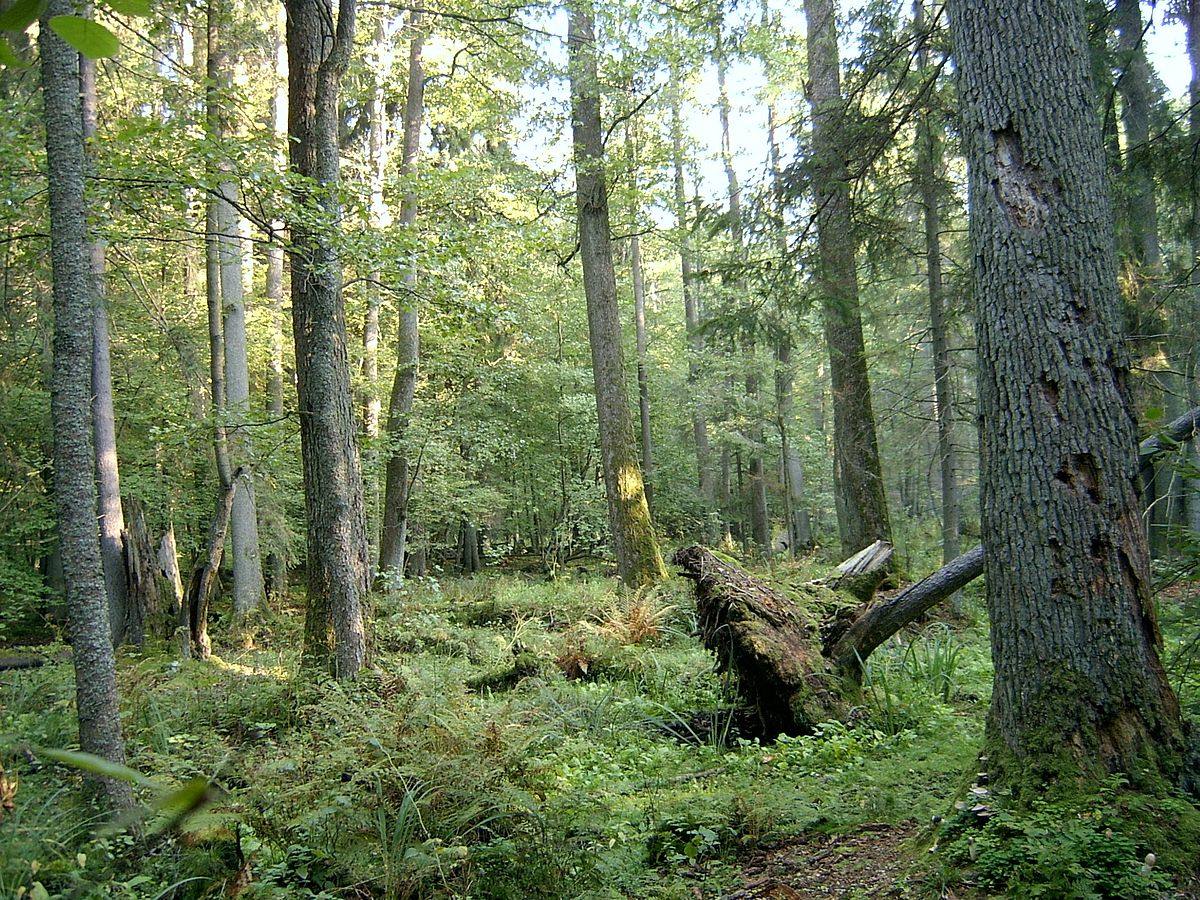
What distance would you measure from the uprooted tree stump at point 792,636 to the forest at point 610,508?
1.4 inches

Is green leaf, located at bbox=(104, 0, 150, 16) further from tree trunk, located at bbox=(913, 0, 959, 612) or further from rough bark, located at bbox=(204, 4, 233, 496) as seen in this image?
rough bark, located at bbox=(204, 4, 233, 496)

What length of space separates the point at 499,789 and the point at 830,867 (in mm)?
1651

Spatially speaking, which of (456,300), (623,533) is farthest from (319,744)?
(623,533)

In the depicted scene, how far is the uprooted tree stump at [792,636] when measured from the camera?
5.78m

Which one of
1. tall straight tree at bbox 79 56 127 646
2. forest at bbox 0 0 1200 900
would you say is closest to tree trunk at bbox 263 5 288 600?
forest at bbox 0 0 1200 900

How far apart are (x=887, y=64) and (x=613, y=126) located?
5.55 metres

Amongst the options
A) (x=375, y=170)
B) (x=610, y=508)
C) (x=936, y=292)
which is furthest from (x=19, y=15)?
(x=375, y=170)

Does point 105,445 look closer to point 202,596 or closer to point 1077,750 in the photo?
point 202,596

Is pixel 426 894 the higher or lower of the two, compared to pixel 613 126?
lower

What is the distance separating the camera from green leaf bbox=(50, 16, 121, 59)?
64 centimetres

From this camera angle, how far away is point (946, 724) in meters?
5.47

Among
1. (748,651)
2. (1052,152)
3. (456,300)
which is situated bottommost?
(748,651)

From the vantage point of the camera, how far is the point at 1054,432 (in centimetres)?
357

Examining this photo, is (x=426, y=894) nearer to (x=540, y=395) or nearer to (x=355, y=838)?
(x=355, y=838)
